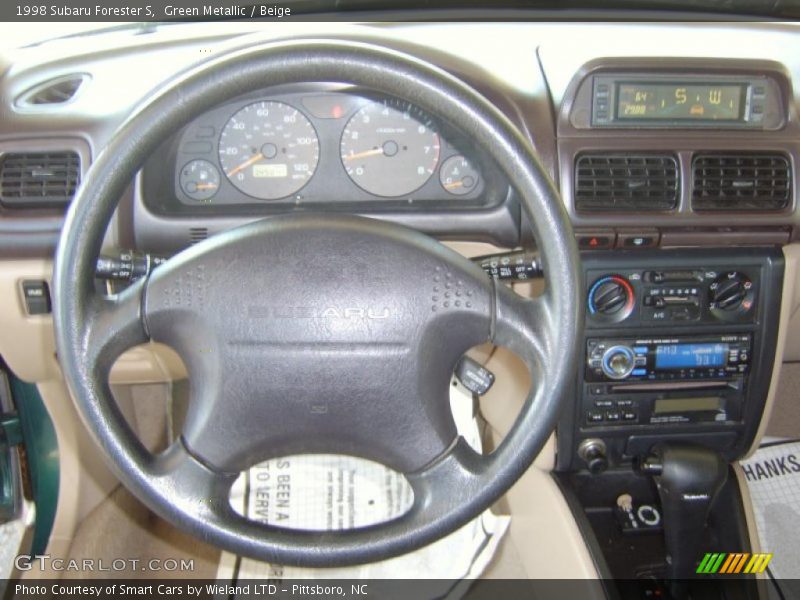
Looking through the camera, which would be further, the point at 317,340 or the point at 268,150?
the point at 268,150

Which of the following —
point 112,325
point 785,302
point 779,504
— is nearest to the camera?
point 112,325

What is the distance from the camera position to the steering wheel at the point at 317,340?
791 mm

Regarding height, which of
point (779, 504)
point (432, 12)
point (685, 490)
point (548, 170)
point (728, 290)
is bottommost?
point (779, 504)

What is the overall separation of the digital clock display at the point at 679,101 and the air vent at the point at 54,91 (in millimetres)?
938

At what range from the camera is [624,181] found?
4.10 feet

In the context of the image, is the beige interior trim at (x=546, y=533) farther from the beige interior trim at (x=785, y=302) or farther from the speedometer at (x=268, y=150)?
the speedometer at (x=268, y=150)

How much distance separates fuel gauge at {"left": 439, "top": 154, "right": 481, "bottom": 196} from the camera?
1276mm

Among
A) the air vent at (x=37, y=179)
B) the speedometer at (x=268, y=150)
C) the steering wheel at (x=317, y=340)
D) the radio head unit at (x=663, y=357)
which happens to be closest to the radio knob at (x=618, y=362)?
the radio head unit at (x=663, y=357)

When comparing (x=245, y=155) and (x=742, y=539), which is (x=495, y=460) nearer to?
(x=245, y=155)

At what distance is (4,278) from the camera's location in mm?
1285

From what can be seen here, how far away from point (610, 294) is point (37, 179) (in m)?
0.99

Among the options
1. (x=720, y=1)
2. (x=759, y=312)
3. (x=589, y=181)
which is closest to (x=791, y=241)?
(x=759, y=312)

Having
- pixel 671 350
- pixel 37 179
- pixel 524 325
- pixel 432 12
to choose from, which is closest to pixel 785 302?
pixel 671 350

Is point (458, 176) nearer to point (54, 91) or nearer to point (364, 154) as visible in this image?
point (364, 154)
